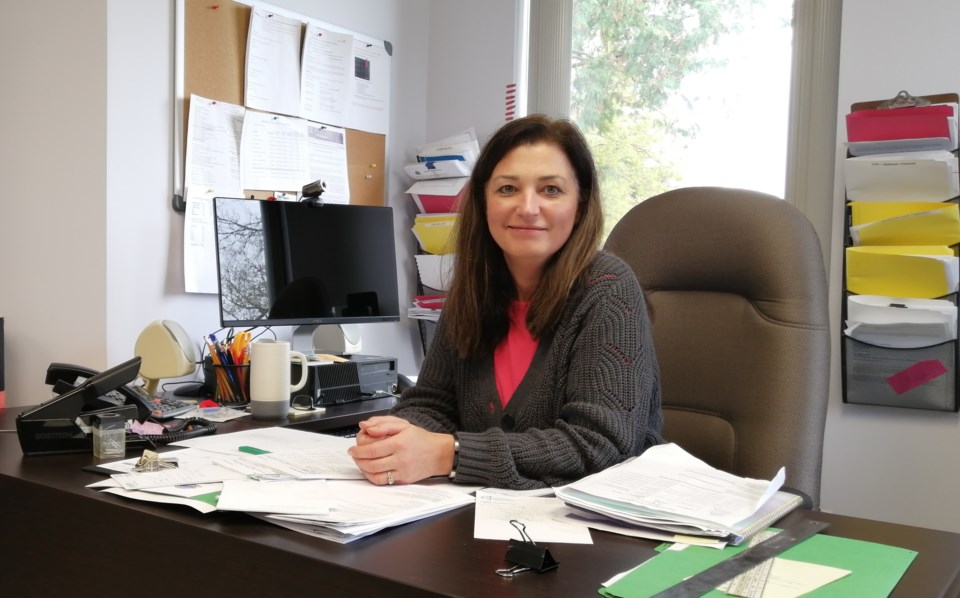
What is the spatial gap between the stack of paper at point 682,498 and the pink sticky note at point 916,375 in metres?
1.48

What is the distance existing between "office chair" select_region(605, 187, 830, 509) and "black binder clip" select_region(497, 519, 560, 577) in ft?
2.22

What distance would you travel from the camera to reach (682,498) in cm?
93

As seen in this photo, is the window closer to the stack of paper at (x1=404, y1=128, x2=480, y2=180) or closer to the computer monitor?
the stack of paper at (x1=404, y1=128, x2=480, y2=180)

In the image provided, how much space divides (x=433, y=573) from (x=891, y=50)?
2240mm

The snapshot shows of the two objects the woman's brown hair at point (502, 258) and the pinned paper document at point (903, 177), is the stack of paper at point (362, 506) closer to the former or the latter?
the woman's brown hair at point (502, 258)

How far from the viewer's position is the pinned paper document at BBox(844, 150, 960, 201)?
217 centimetres

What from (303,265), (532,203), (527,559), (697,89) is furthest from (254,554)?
(697,89)

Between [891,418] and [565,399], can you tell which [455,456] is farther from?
[891,418]

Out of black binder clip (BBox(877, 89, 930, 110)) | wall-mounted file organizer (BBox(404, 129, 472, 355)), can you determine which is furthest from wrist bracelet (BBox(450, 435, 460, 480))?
wall-mounted file organizer (BBox(404, 129, 472, 355))

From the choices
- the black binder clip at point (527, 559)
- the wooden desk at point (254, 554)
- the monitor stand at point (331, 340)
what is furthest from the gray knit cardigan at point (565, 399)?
the monitor stand at point (331, 340)

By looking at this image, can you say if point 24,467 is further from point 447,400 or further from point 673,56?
point 673,56

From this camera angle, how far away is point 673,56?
9.81 ft

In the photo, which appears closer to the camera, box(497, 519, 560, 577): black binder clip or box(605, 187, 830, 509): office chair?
box(497, 519, 560, 577): black binder clip

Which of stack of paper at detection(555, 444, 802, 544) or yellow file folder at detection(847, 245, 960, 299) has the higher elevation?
yellow file folder at detection(847, 245, 960, 299)
